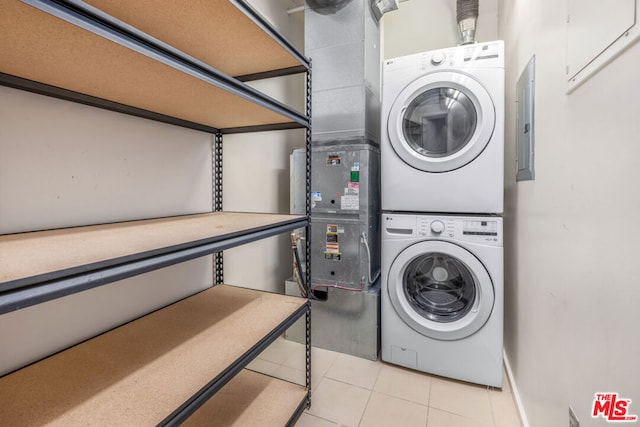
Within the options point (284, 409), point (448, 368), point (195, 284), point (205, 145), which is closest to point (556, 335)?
point (448, 368)

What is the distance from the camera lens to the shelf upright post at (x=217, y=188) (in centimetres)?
169

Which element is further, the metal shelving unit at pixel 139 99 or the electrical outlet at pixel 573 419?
the electrical outlet at pixel 573 419

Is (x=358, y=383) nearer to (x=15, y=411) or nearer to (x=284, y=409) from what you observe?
(x=284, y=409)

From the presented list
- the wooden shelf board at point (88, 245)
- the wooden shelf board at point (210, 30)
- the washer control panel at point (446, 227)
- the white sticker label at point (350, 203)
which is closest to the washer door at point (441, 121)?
the washer control panel at point (446, 227)

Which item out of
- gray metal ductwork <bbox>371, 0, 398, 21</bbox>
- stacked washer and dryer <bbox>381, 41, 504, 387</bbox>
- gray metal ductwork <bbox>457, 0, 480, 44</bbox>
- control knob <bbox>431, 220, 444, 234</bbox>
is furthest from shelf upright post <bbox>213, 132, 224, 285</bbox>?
gray metal ductwork <bbox>457, 0, 480, 44</bbox>

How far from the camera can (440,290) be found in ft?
6.14

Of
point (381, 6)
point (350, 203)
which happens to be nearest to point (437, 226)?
point (350, 203)

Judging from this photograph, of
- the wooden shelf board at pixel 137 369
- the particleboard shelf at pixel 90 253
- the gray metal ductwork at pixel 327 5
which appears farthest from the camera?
the gray metal ductwork at pixel 327 5

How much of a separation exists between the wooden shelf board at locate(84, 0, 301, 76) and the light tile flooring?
5.78ft

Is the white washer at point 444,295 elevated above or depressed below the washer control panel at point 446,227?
below

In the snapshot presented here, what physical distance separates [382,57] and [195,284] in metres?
2.52

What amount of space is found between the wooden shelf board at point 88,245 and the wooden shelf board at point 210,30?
70cm

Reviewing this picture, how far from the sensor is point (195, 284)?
1.55m

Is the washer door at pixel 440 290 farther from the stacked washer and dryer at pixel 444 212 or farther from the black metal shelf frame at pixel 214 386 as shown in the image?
the black metal shelf frame at pixel 214 386
